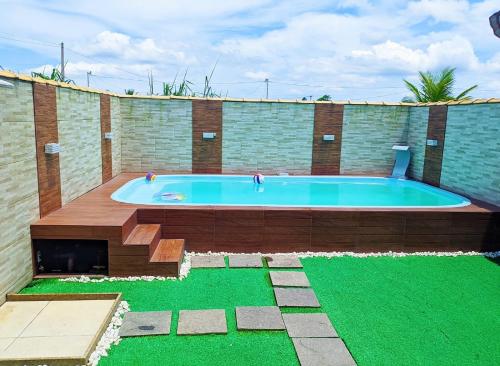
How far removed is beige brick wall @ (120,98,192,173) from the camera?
1016cm

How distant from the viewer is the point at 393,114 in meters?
10.8

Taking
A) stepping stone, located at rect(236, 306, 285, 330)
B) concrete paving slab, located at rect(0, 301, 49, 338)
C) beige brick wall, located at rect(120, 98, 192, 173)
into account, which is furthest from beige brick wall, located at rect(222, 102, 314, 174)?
concrete paving slab, located at rect(0, 301, 49, 338)

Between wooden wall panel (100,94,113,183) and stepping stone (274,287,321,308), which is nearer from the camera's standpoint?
stepping stone (274,287,321,308)

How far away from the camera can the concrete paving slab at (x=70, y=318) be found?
366cm

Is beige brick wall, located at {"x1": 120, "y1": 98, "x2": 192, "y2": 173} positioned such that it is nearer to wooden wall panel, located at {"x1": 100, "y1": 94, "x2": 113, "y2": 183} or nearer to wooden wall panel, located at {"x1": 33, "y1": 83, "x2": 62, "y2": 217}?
wooden wall panel, located at {"x1": 100, "y1": 94, "x2": 113, "y2": 183}

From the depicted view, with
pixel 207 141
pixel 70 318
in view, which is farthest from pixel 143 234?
pixel 207 141

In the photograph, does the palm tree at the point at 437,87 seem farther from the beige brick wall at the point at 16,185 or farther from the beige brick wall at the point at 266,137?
the beige brick wall at the point at 16,185

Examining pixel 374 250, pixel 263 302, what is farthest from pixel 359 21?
pixel 263 302

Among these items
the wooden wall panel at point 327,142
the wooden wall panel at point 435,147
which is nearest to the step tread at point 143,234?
the wooden wall panel at point 327,142

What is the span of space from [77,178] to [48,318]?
134 inches

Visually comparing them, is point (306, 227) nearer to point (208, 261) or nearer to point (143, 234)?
point (208, 261)

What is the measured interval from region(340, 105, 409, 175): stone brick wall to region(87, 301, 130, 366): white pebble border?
7.77 metres

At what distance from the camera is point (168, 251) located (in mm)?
5445

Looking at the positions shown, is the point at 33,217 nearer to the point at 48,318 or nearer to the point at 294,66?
the point at 48,318
